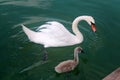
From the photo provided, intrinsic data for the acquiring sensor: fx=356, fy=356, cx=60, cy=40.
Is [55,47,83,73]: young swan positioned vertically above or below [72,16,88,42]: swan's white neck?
below

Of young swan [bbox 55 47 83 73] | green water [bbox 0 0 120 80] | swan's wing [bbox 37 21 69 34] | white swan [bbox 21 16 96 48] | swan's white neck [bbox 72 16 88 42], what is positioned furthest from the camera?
swan's white neck [bbox 72 16 88 42]

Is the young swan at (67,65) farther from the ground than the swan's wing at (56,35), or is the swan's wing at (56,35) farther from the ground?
the swan's wing at (56,35)

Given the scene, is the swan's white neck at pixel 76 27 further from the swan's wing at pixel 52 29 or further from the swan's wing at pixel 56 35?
the swan's wing at pixel 52 29

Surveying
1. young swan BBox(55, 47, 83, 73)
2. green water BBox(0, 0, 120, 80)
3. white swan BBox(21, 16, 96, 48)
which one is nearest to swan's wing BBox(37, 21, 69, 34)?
white swan BBox(21, 16, 96, 48)

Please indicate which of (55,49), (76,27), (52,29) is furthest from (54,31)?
(76,27)

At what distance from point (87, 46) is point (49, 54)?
1.08 meters

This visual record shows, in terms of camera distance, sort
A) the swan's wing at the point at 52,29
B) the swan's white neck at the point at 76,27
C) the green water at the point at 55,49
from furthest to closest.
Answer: the swan's white neck at the point at 76,27
the swan's wing at the point at 52,29
the green water at the point at 55,49

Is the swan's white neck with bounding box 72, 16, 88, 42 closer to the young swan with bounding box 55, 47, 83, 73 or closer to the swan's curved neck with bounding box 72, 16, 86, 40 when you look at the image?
the swan's curved neck with bounding box 72, 16, 86, 40

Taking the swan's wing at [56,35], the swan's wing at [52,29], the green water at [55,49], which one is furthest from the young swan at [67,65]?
the swan's wing at [52,29]

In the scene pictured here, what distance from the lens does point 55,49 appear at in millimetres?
9055

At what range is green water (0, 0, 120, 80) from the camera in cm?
801

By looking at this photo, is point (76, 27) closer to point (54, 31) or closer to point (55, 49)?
point (54, 31)

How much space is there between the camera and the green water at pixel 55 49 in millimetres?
8008

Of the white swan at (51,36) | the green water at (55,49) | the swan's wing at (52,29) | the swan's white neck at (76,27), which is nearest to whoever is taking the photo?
the green water at (55,49)
